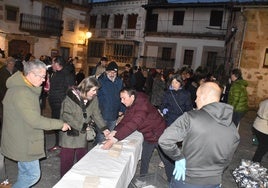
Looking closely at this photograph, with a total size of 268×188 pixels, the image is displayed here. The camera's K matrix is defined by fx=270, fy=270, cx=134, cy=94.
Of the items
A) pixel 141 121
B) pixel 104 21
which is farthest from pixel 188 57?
pixel 141 121

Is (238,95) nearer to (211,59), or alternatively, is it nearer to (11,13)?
(211,59)

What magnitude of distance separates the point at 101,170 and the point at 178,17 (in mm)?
24549

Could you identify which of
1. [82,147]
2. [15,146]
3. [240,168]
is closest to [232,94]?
[240,168]

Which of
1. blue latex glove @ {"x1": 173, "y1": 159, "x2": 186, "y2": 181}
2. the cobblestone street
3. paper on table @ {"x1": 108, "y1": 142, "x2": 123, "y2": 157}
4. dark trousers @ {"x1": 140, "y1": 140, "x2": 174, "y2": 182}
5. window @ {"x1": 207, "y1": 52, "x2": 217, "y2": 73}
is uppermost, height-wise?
window @ {"x1": 207, "y1": 52, "x2": 217, "y2": 73}

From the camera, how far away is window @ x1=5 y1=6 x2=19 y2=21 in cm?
2245

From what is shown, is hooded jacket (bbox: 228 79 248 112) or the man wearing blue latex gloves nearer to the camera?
the man wearing blue latex gloves

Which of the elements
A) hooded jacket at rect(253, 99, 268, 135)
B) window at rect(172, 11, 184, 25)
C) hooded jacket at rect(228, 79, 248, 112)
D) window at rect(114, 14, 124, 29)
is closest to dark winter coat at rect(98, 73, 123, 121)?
hooded jacket at rect(253, 99, 268, 135)

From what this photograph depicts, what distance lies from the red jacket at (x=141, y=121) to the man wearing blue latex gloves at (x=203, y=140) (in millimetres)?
1205

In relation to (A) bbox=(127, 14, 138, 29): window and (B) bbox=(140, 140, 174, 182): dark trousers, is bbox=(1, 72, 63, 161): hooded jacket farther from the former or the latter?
(A) bbox=(127, 14, 138, 29): window

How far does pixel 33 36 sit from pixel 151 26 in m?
11.4

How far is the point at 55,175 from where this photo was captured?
15.9ft

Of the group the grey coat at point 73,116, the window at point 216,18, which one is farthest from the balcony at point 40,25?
the grey coat at point 73,116

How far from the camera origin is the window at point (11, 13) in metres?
22.5

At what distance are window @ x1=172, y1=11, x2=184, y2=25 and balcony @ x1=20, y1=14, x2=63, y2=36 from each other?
11.1m
